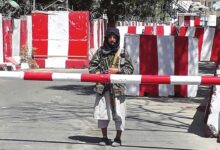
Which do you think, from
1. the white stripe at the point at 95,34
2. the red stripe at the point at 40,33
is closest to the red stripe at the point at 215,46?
the white stripe at the point at 95,34

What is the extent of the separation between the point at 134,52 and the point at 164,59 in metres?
0.70

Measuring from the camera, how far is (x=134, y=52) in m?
13.5

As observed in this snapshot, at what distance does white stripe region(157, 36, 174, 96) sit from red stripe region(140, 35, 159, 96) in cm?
9

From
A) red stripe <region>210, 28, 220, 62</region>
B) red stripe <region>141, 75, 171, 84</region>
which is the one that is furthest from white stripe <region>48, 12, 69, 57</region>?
red stripe <region>141, 75, 171, 84</region>

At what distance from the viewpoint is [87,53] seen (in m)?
21.2

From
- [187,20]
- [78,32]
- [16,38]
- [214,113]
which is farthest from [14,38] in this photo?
[187,20]

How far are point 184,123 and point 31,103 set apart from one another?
358 centimetres

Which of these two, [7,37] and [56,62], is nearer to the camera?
[7,37]

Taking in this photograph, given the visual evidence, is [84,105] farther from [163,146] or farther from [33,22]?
[33,22]

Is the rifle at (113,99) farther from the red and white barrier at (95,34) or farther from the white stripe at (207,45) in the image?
the white stripe at (207,45)

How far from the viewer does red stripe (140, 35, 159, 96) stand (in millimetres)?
13391

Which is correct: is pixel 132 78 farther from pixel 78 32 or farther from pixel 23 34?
pixel 23 34

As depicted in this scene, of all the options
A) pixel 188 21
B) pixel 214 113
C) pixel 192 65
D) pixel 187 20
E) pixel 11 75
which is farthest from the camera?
pixel 187 20

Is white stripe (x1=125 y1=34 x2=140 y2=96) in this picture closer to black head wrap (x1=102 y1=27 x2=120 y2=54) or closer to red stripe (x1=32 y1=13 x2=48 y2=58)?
black head wrap (x1=102 y1=27 x2=120 y2=54)
